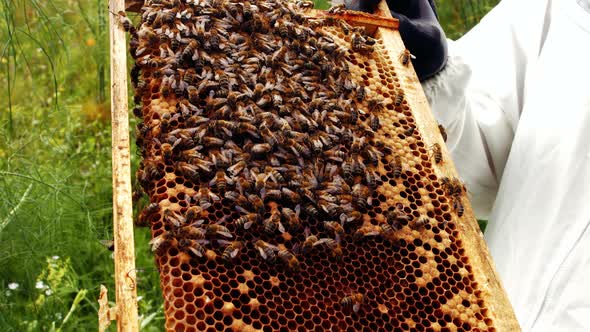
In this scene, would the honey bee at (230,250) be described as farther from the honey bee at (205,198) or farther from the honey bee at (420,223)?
the honey bee at (420,223)

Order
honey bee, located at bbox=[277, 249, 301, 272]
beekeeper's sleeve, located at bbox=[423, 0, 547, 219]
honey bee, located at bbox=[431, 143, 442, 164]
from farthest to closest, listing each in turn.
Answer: beekeeper's sleeve, located at bbox=[423, 0, 547, 219] → honey bee, located at bbox=[431, 143, 442, 164] → honey bee, located at bbox=[277, 249, 301, 272]

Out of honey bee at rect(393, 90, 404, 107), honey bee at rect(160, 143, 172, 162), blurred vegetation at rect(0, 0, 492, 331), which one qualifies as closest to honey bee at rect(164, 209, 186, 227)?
honey bee at rect(160, 143, 172, 162)

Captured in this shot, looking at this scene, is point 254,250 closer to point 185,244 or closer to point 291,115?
point 185,244

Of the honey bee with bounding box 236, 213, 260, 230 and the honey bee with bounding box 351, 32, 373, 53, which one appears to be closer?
the honey bee with bounding box 236, 213, 260, 230

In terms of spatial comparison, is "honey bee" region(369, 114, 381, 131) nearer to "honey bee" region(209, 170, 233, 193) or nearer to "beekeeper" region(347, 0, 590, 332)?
"beekeeper" region(347, 0, 590, 332)

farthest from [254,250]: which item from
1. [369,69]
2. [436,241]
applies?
[369,69]

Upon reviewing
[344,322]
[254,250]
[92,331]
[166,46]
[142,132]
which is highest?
[166,46]

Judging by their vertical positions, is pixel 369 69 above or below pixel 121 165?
below
